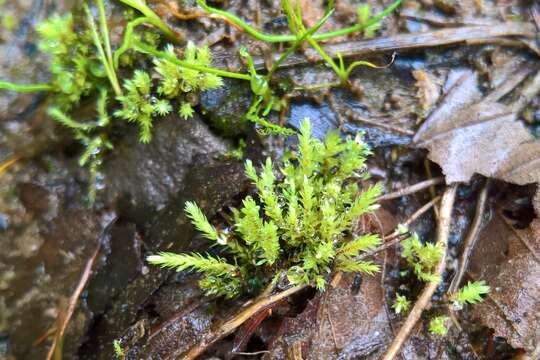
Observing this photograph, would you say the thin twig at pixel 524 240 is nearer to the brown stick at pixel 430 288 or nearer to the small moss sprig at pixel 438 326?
the brown stick at pixel 430 288

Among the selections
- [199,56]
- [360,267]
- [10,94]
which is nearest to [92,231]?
[10,94]

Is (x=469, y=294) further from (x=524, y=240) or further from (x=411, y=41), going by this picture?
(x=411, y=41)

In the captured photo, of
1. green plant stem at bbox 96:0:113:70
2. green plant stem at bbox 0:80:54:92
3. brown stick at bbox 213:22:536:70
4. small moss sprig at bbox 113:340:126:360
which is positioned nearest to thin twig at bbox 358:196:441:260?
brown stick at bbox 213:22:536:70

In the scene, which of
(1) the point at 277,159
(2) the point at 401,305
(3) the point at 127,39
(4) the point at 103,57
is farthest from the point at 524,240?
(4) the point at 103,57

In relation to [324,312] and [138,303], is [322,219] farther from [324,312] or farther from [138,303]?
[138,303]

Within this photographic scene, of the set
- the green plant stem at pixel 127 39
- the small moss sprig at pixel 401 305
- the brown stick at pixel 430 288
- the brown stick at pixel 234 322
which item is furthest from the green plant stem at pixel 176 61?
the small moss sprig at pixel 401 305
